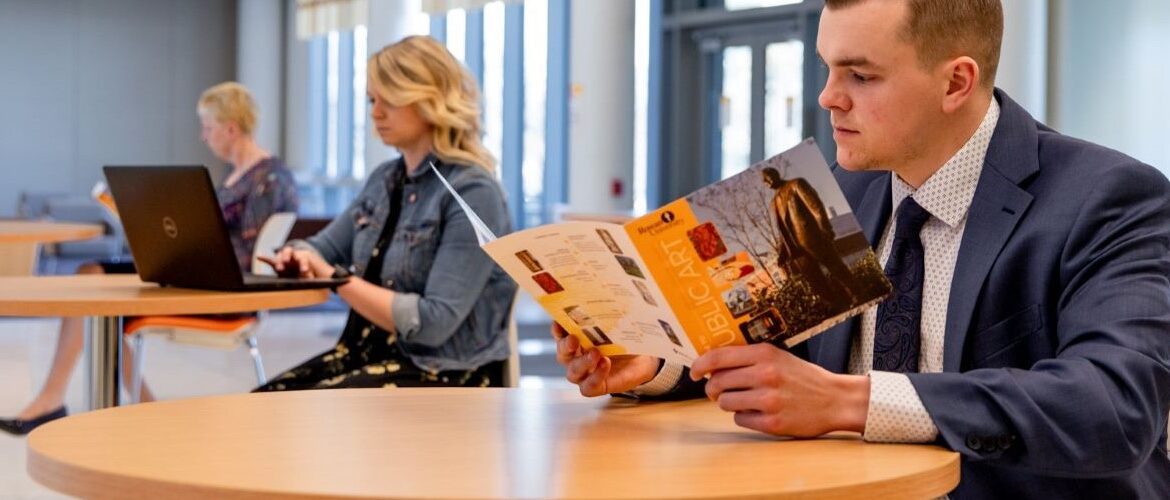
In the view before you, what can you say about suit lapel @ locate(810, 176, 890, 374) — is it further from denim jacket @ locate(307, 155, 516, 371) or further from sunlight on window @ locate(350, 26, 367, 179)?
sunlight on window @ locate(350, 26, 367, 179)

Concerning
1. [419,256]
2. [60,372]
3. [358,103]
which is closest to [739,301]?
[419,256]

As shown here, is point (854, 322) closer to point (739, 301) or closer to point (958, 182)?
point (958, 182)

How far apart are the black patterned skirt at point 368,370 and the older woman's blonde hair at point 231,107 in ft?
8.99

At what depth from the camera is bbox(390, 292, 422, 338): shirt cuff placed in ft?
9.80

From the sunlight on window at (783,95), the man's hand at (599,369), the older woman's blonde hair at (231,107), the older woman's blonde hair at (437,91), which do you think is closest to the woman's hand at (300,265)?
the older woman's blonde hair at (437,91)

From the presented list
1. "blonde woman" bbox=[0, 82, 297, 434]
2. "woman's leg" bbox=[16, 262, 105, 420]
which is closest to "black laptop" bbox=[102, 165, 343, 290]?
"blonde woman" bbox=[0, 82, 297, 434]

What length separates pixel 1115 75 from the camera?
563cm

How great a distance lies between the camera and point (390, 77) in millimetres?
3301

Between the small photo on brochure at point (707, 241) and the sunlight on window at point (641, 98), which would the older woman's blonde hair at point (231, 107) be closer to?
the small photo on brochure at point (707, 241)

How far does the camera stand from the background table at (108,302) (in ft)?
9.41

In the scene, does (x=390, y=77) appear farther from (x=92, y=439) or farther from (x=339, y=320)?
(x=339, y=320)

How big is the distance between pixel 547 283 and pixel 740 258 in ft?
0.90

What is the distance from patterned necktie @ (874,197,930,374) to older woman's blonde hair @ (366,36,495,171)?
1625 mm

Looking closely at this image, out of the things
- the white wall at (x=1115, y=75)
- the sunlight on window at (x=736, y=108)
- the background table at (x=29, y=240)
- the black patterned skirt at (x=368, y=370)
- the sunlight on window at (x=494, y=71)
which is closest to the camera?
the black patterned skirt at (x=368, y=370)
